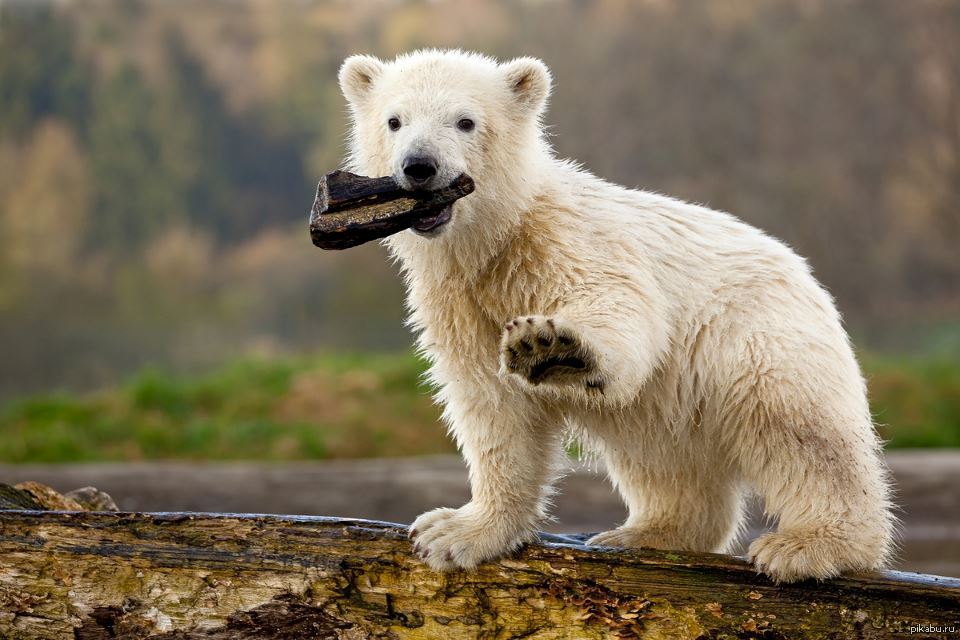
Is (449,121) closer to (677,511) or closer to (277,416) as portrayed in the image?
(677,511)

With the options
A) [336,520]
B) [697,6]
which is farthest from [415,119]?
[697,6]

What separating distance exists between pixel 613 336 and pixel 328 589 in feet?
3.35

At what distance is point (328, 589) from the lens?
8.55 ft

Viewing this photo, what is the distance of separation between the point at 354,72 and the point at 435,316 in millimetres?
888

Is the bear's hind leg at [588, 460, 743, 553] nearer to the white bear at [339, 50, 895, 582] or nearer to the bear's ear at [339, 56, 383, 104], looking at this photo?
the white bear at [339, 50, 895, 582]

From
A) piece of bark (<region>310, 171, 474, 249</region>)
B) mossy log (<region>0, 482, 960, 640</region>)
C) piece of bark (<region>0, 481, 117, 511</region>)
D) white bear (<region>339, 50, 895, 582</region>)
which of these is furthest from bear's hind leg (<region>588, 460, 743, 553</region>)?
piece of bark (<region>0, 481, 117, 511</region>)

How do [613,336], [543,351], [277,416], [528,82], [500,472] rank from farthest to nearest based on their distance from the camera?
[277,416] < [528,82] < [500,472] < [613,336] < [543,351]

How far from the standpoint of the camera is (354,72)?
10.6 ft

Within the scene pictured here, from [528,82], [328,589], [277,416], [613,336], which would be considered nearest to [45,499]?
[328,589]

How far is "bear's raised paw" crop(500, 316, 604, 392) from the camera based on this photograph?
7.79ft

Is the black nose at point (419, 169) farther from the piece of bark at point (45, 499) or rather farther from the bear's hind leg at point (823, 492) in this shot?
the piece of bark at point (45, 499)

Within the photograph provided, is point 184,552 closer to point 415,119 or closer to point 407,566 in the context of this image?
point 407,566

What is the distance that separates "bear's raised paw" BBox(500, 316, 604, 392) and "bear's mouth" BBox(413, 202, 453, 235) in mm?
493

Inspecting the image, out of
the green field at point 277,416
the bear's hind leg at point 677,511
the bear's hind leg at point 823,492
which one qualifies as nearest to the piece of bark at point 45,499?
the bear's hind leg at point 677,511
